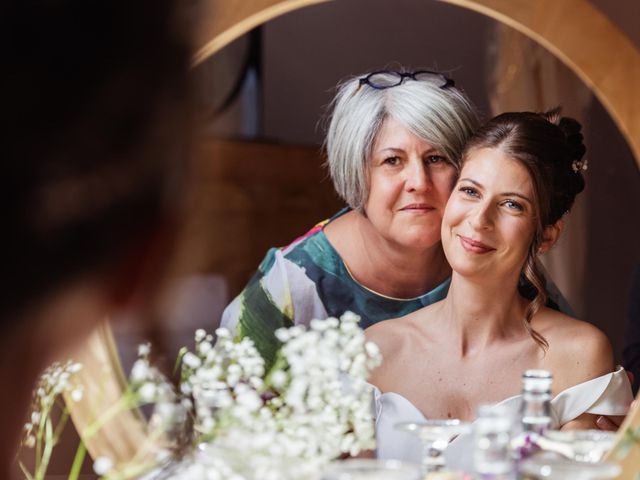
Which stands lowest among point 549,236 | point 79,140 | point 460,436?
point 460,436

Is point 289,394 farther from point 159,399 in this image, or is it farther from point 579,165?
point 579,165

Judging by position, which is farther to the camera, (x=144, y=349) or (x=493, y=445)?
(x=144, y=349)

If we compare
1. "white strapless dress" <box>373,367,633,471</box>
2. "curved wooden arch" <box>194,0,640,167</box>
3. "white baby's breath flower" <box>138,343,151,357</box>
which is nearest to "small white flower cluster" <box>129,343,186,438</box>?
"white baby's breath flower" <box>138,343,151,357</box>

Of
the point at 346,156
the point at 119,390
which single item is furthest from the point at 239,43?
the point at 119,390

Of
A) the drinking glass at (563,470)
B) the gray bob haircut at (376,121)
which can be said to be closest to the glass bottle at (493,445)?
the drinking glass at (563,470)

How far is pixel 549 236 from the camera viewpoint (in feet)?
2.23

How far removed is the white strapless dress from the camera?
0.66 m

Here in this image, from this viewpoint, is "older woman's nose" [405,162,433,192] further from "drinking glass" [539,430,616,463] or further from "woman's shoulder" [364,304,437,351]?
"drinking glass" [539,430,616,463]

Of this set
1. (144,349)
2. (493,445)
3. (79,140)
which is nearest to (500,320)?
(493,445)

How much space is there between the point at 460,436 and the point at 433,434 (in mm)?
71

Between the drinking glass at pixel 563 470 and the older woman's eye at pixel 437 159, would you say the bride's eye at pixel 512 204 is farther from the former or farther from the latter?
the drinking glass at pixel 563 470

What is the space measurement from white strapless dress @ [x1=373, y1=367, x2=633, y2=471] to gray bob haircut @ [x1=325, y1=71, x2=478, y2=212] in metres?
0.16

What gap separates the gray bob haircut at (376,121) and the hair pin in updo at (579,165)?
8 centimetres

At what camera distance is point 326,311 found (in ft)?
2.25
